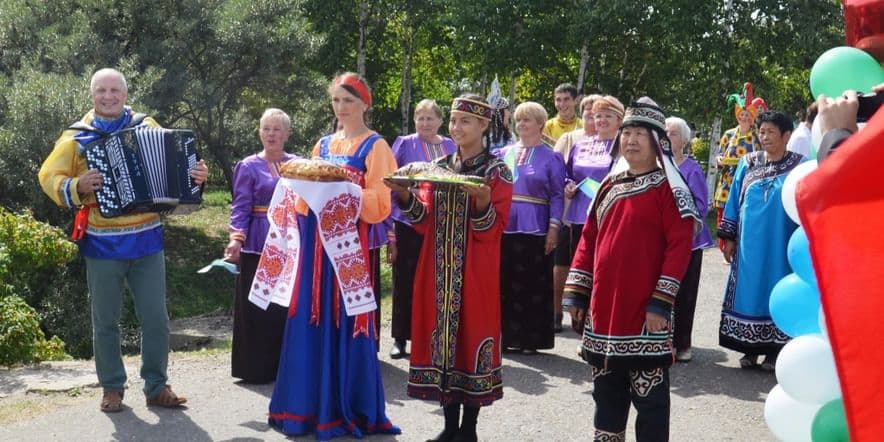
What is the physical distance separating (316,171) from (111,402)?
7.01ft

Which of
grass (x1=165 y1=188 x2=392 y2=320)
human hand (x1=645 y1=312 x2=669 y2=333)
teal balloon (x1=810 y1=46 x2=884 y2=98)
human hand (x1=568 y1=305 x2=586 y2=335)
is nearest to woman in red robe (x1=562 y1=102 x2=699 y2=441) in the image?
human hand (x1=645 y1=312 x2=669 y2=333)

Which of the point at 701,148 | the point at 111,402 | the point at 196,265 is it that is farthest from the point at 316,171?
the point at 701,148

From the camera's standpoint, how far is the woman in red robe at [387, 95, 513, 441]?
493cm

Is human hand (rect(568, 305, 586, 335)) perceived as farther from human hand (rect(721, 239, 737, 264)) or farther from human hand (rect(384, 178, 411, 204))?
human hand (rect(721, 239, 737, 264))

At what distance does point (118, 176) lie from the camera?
17.6 ft

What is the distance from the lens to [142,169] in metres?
5.41

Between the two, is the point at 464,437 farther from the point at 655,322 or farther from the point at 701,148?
the point at 701,148

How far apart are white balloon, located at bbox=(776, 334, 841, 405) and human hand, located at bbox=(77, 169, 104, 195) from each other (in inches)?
154

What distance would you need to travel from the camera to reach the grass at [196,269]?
13.9 m

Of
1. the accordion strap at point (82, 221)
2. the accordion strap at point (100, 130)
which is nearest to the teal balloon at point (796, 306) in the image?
the accordion strap at point (100, 130)

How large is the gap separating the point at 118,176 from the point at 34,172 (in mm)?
8528

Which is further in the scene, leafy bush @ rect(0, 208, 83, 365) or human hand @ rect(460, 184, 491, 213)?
leafy bush @ rect(0, 208, 83, 365)

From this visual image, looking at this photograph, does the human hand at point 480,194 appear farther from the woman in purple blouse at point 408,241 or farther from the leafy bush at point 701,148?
the leafy bush at point 701,148

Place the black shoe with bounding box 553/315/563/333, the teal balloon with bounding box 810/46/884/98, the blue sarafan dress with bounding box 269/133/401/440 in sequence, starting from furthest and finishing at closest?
the black shoe with bounding box 553/315/563/333 → the blue sarafan dress with bounding box 269/133/401/440 → the teal balloon with bounding box 810/46/884/98
